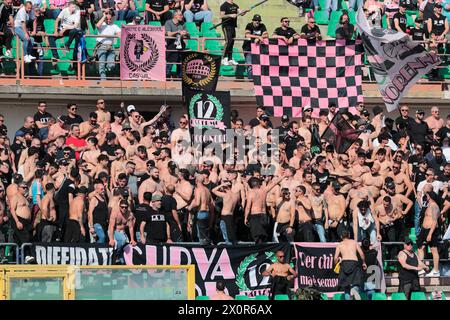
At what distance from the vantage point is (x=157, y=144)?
85.4 ft

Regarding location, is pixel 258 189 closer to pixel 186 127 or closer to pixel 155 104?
pixel 186 127

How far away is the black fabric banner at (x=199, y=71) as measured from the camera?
2625 cm

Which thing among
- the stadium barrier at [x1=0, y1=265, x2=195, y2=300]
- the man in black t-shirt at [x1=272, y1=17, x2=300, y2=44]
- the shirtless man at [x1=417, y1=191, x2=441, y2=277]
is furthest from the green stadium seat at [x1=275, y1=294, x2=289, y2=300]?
the man in black t-shirt at [x1=272, y1=17, x2=300, y2=44]

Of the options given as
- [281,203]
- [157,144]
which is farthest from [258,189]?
[157,144]

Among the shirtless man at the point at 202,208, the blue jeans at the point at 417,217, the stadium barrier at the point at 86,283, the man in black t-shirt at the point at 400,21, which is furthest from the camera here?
the man in black t-shirt at the point at 400,21

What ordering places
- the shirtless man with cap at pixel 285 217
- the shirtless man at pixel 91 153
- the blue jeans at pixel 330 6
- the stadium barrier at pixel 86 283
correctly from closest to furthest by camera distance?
the stadium barrier at pixel 86 283
the shirtless man with cap at pixel 285 217
the shirtless man at pixel 91 153
the blue jeans at pixel 330 6

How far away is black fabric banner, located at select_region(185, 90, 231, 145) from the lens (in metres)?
26.0

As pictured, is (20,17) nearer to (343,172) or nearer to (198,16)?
(198,16)

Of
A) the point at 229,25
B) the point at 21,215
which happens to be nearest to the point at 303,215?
the point at 21,215

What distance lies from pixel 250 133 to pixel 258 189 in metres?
1.94

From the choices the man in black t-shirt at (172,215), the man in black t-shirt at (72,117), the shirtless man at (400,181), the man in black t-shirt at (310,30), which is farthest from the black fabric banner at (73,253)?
the man in black t-shirt at (310,30)

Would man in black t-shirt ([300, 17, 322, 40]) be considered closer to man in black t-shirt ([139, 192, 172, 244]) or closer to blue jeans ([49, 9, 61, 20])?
blue jeans ([49, 9, 61, 20])

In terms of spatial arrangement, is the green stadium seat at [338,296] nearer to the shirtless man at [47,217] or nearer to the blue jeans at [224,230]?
the blue jeans at [224,230]

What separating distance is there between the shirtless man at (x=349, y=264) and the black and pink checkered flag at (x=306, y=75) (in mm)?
4168
